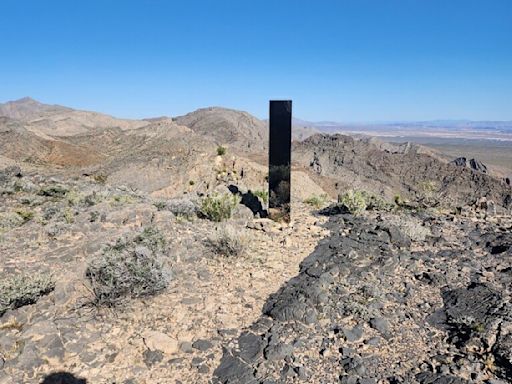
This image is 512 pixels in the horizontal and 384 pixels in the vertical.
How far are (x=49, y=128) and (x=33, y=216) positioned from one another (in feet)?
127

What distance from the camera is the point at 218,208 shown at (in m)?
8.35

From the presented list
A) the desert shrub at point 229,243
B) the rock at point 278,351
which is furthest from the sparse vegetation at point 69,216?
the rock at point 278,351

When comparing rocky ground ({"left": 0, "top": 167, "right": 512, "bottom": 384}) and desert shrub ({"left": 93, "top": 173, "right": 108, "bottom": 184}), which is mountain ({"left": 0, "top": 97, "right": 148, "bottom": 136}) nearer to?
desert shrub ({"left": 93, "top": 173, "right": 108, "bottom": 184})

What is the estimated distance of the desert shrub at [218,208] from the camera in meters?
8.34

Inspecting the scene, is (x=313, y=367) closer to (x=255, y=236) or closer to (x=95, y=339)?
(x=95, y=339)

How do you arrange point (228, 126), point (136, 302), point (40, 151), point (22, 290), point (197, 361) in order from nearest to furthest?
point (197, 361)
point (22, 290)
point (136, 302)
point (40, 151)
point (228, 126)

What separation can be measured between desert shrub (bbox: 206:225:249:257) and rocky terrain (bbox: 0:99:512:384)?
3 cm

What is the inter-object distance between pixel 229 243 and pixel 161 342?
2373 mm

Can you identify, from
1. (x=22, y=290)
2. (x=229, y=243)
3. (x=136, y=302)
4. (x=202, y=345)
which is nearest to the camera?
(x=202, y=345)

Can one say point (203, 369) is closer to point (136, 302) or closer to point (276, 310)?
point (276, 310)

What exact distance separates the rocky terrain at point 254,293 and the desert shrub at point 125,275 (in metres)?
0.02

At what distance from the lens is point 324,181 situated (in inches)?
1104

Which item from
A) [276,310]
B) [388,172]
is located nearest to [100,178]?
[276,310]

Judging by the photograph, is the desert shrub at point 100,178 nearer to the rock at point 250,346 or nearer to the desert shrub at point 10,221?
the desert shrub at point 10,221
